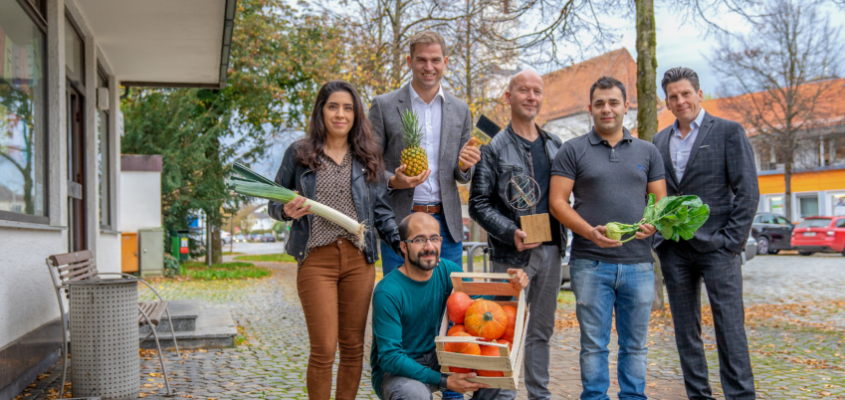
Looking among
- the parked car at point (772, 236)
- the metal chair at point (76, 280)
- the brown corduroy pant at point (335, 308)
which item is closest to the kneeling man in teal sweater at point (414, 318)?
the brown corduroy pant at point (335, 308)

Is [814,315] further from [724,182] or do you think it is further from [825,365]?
[724,182]

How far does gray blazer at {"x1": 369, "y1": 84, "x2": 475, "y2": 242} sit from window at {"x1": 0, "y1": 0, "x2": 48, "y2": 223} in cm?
285

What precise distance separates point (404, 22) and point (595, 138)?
49.1ft

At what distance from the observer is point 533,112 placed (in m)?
3.90

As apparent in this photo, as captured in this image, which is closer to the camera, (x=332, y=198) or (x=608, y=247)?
(x=332, y=198)

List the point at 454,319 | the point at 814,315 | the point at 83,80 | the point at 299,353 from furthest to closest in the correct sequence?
the point at 814,315 → the point at 83,80 → the point at 299,353 → the point at 454,319

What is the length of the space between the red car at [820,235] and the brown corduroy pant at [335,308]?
23.6m

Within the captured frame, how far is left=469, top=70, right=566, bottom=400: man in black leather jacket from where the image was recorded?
3.80 m

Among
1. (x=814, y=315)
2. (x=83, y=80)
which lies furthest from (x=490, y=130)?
(x=814, y=315)

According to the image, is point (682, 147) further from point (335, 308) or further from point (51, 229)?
point (51, 229)

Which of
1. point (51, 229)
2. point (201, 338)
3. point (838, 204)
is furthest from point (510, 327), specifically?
point (838, 204)

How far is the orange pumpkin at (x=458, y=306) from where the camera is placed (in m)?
3.03

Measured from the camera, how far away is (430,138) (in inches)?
153

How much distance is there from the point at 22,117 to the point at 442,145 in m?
3.81
